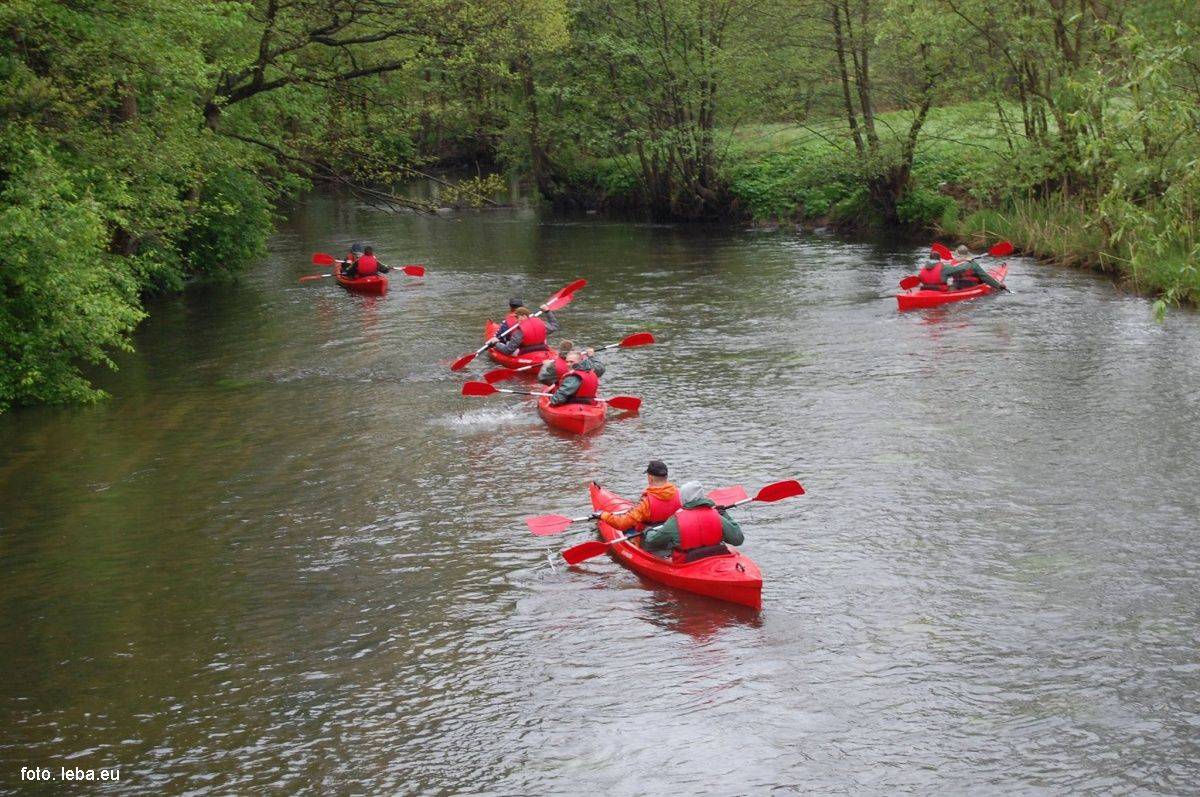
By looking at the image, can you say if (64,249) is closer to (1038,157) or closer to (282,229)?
(1038,157)

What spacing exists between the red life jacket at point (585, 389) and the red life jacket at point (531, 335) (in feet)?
9.57

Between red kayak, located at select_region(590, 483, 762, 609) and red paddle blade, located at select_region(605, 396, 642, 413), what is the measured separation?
460 cm

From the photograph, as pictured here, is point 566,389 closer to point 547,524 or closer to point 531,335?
point 531,335

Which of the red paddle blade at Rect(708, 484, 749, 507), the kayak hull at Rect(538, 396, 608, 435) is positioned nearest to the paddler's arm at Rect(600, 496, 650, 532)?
the red paddle blade at Rect(708, 484, 749, 507)

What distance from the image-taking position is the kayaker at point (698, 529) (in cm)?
985

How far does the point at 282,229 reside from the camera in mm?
36594

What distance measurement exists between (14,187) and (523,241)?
1977 centimetres

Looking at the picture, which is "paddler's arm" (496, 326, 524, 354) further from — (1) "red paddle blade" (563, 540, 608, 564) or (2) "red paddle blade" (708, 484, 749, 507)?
(1) "red paddle blade" (563, 540, 608, 564)

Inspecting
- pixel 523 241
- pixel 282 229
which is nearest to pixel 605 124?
pixel 523 241

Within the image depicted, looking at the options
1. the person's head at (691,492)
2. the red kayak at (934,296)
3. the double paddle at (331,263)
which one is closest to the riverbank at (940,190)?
the red kayak at (934,296)

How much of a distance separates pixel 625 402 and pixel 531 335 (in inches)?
129

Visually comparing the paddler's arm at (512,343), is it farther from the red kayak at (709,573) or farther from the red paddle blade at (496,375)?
the red kayak at (709,573)

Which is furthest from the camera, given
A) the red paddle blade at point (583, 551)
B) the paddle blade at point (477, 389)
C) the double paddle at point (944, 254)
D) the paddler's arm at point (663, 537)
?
the double paddle at point (944, 254)

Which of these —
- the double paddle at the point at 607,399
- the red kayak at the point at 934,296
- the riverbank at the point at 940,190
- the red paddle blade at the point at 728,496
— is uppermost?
the riverbank at the point at 940,190
